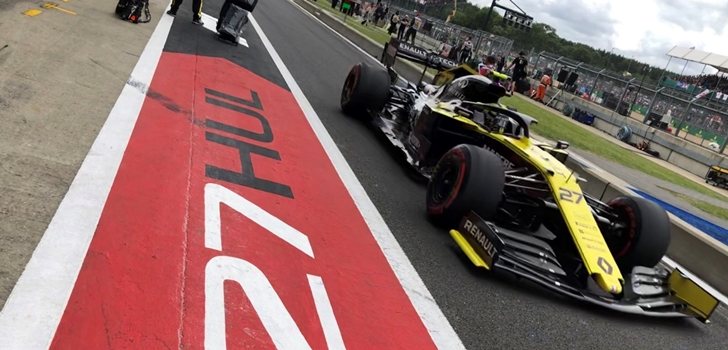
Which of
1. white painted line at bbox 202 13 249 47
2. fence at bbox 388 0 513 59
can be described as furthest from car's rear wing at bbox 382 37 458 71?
fence at bbox 388 0 513 59

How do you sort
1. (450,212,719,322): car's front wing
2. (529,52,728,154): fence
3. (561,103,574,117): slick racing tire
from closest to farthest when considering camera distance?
(450,212,719,322): car's front wing < (529,52,728,154): fence < (561,103,574,117): slick racing tire

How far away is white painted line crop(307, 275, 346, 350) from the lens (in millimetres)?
3328

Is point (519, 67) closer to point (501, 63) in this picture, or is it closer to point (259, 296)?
point (501, 63)

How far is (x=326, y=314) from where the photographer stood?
11.7 feet

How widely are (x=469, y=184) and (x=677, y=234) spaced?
132 inches

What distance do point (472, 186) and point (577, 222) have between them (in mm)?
932

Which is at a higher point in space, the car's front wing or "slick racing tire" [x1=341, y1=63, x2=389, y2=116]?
"slick racing tire" [x1=341, y1=63, x2=389, y2=116]

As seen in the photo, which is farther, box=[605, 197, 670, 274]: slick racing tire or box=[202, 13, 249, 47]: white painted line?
box=[202, 13, 249, 47]: white painted line

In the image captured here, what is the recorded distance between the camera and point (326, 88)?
11.0 meters

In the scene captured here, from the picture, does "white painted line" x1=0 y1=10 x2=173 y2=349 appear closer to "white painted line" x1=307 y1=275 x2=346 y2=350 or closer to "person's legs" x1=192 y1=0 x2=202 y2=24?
"white painted line" x1=307 y1=275 x2=346 y2=350

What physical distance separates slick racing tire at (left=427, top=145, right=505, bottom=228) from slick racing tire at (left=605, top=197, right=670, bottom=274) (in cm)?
131

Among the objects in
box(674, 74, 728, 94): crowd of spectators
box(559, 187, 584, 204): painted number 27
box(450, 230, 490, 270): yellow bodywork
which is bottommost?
box(450, 230, 490, 270): yellow bodywork

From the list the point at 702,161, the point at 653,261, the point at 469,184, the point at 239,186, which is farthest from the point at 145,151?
the point at 702,161

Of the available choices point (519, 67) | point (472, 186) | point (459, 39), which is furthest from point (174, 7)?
point (459, 39)
